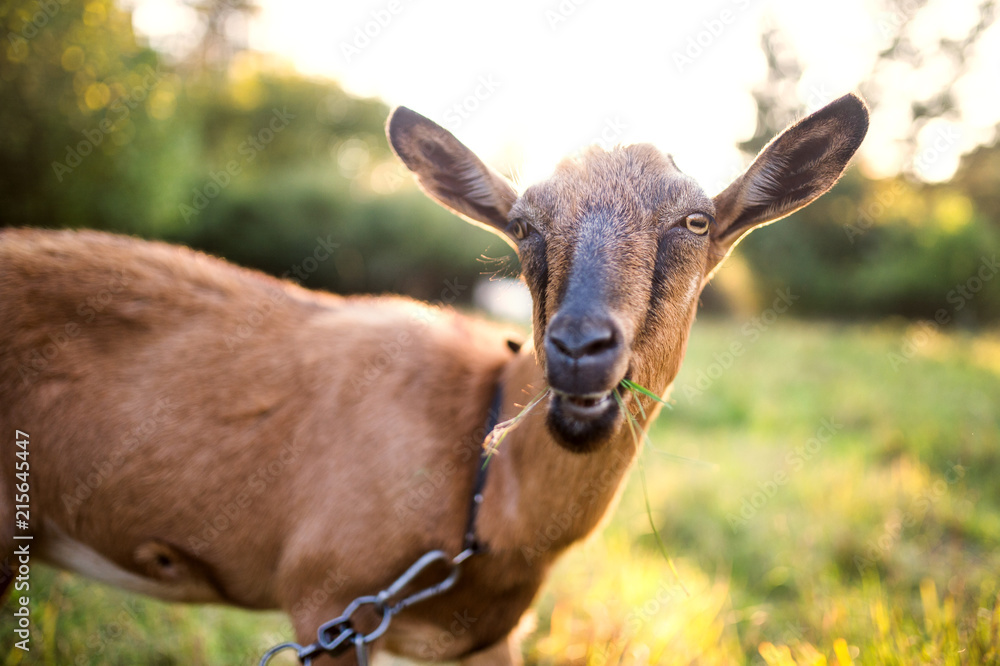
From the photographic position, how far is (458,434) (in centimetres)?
279

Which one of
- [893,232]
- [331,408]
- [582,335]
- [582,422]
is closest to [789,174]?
[582,335]

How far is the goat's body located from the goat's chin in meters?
0.80

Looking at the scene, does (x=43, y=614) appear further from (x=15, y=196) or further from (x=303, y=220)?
(x=303, y=220)

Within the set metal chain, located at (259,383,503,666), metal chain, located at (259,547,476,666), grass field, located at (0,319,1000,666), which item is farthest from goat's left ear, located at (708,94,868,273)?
metal chain, located at (259,547,476,666)

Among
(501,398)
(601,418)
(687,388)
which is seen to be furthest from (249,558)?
(687,388)

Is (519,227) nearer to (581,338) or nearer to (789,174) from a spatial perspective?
(581,338)

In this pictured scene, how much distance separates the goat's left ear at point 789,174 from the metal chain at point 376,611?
1814mm

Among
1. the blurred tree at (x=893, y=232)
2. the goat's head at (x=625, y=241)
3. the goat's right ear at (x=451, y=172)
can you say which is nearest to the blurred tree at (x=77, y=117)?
the goat's right ear at (x=451, y=172)

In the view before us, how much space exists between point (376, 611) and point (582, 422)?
1365mm

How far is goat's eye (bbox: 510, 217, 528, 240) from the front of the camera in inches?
97.4

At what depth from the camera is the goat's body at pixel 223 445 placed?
2680mm

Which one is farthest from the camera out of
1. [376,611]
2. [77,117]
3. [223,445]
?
[77,117]

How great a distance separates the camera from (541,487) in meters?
2.59

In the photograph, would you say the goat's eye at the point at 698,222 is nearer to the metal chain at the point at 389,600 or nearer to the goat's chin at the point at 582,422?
the goat's chin at the point at 582,422
